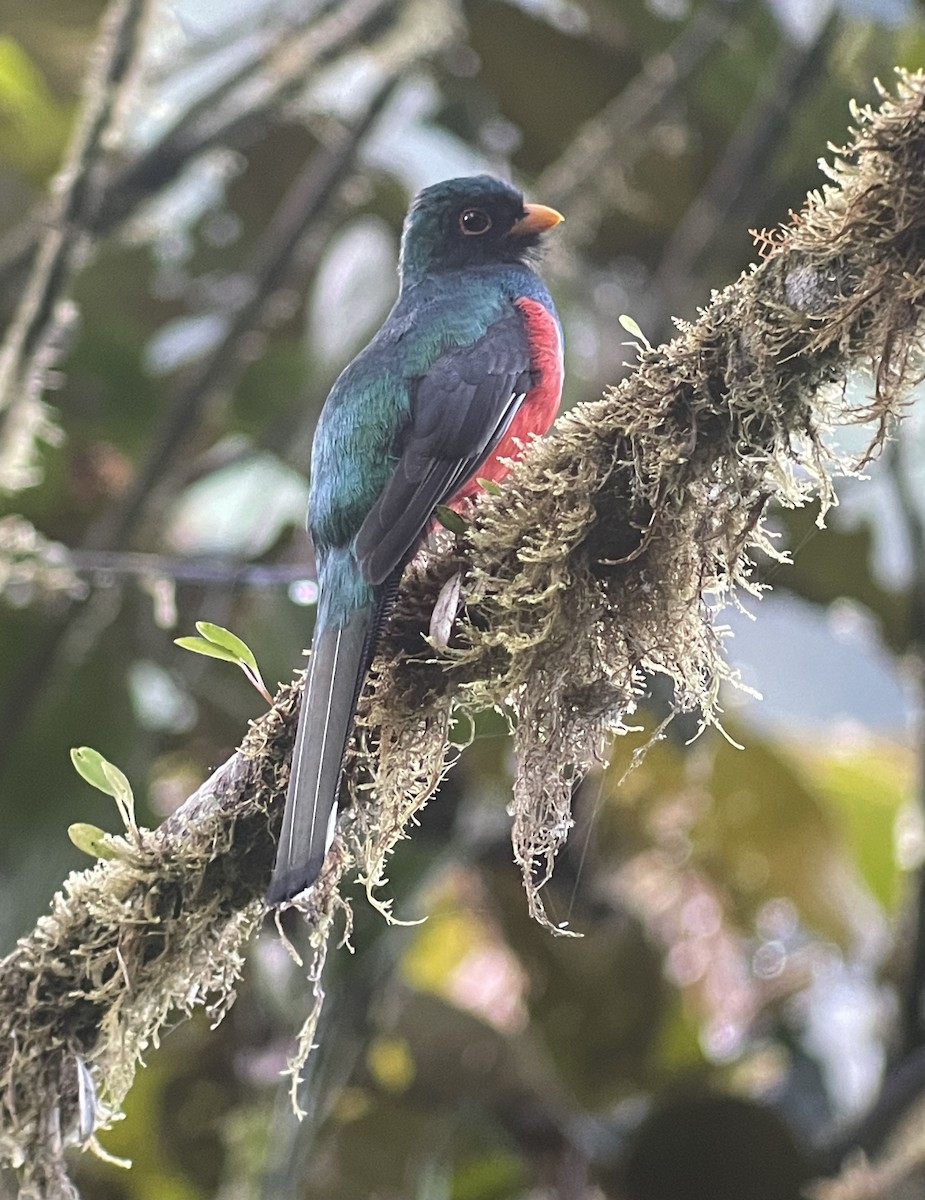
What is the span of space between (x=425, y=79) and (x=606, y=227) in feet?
2.65

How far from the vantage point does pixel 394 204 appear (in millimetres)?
4453

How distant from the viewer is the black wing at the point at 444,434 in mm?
1966

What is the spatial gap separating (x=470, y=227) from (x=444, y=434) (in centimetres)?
104

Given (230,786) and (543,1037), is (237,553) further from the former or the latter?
(230,786)

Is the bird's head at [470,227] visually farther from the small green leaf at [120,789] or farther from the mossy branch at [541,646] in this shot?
the small green leaf at [120,789]

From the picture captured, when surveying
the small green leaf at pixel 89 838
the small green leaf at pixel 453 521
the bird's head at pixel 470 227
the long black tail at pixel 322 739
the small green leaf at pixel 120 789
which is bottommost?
the small green leaf at pixel 89 838

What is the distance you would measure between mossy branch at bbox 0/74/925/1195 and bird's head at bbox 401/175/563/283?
1.37 metres

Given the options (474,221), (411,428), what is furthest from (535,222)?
(411,428)

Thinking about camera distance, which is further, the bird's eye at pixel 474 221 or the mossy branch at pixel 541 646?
the bird's eye at pixel 474 221

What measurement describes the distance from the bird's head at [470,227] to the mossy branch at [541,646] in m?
1.37

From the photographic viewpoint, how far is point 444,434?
216 cm

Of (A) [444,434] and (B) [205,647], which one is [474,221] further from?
(B) [205,647]

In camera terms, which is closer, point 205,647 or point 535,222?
point 205,647

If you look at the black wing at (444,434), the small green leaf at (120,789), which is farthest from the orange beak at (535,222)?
the small green leaf at (120,789)
